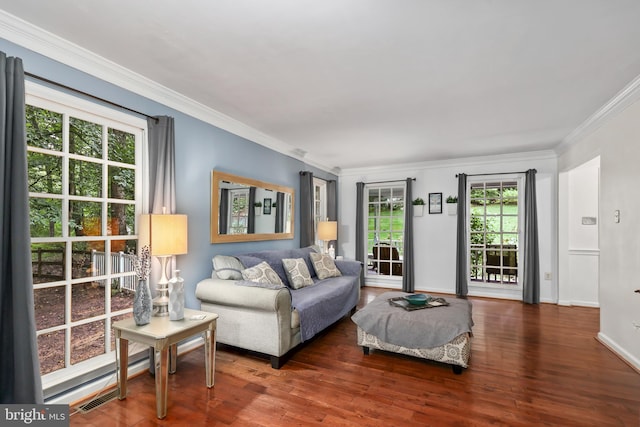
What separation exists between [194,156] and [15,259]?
5.80 feet

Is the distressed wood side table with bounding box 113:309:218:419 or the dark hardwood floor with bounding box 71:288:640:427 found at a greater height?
the distressed wood side table with bounding box 113:309:218:419

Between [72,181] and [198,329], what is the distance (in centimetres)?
145

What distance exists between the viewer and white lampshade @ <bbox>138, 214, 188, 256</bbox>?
245cm

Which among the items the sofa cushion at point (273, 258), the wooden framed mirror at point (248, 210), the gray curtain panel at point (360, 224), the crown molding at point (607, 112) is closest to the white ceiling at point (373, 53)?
the crown molding at point (607, 112)

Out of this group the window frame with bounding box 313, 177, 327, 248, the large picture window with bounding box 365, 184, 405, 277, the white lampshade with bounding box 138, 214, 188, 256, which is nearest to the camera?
the white lampshade with bounding box 138, 214, 188, 256

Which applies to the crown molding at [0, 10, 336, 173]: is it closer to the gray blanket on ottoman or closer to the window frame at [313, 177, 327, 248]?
the window frame at [313, 177, 327, 248]

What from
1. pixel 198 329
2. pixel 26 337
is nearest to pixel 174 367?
pixel 198 329

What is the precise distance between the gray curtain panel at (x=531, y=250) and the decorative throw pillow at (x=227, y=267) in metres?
4.58

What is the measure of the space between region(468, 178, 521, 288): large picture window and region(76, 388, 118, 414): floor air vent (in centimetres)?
547

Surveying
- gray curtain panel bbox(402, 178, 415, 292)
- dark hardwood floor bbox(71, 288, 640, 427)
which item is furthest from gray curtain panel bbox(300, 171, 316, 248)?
dark hardwood floor bbox(71, 288, 640, 427)

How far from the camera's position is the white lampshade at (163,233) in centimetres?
245

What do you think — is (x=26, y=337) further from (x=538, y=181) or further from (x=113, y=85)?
(x=538, y=181)

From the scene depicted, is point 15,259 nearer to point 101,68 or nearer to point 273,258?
point 101,68

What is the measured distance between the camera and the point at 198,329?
2381 millimetres
